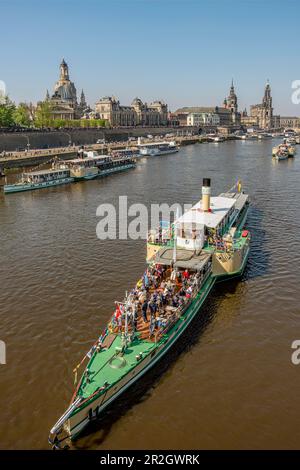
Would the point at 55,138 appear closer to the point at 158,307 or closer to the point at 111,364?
the point at 158,307

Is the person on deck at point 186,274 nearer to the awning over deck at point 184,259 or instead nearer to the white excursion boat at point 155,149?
the awning over deck at point 184,259

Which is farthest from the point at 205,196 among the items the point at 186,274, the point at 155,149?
the point at 155,149

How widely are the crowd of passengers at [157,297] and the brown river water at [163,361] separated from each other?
2172 mm

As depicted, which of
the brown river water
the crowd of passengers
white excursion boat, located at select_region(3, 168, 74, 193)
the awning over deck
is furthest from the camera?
white excursion boat, located at select_region(3, 168, 74, 193)

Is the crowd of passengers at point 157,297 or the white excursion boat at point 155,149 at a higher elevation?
the white excursion boat at point 155,149

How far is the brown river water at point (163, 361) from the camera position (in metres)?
16.7

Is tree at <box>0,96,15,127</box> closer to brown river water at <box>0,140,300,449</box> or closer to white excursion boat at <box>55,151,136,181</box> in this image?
white excursion boat at <box>55,151,136,181</box>

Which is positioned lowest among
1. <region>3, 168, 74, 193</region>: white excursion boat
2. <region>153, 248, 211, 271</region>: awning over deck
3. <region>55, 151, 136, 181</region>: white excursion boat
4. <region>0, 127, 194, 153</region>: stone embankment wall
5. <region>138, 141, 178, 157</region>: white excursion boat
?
<region>153, 248, 211, 271</region>: awning over deck

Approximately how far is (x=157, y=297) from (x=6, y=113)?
423 feet

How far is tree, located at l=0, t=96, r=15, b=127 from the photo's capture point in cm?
13086

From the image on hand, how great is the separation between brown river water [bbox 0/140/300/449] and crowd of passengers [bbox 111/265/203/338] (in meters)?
2.17

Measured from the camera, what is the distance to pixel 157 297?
2217cm

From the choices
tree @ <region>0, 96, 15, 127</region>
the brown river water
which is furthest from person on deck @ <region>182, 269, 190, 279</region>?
tree @ <region>0, 96, 15, 127</region>

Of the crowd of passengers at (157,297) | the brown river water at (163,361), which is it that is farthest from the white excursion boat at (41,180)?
the crowd of passengers at (157,297)
